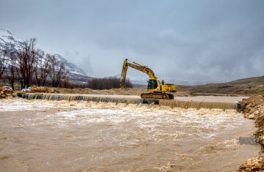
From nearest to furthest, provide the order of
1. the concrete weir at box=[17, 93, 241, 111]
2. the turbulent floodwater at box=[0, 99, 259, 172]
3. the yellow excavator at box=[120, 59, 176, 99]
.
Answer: the turbulent floodwater at box=[0, 99, 259, 172]
the concrete weir at box=[17, 93, 241, 111]
the yellow excavator at box=[120, 59, 176, 99]

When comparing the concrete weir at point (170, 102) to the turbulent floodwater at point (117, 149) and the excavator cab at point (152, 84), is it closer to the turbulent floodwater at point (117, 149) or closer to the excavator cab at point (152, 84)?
the excavator cab at point (152, 84)

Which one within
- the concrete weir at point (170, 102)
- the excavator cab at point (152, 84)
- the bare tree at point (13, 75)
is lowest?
the concrete weir at point (170, 102)

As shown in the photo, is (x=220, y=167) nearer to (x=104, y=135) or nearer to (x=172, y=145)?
(x=172, y=145)

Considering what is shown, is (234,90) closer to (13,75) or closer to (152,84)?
(152,84)

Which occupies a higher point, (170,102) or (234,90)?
(234,90)

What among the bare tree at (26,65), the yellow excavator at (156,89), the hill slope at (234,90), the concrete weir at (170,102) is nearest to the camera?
the concrete weir at (170,102)

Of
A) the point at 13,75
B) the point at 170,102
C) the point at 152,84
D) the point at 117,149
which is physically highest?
the point at 13,75

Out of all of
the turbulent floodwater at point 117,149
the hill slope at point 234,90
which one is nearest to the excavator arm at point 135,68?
the turbulent floodwater at point 117,149

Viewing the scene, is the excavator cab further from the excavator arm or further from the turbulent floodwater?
the turbulent floodwater

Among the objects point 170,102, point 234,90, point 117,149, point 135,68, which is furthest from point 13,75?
point 234,90

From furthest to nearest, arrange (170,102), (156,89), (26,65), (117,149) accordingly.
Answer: (26,65), (156,89), (170,102), (117,149)

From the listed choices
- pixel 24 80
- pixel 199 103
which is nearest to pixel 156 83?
pixel 199 103

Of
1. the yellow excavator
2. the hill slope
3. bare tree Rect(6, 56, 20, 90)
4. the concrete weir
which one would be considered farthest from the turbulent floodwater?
bare tree Rect(6, 56, 20, 90)

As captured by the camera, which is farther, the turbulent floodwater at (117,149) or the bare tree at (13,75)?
the bare tree at (13,75)
